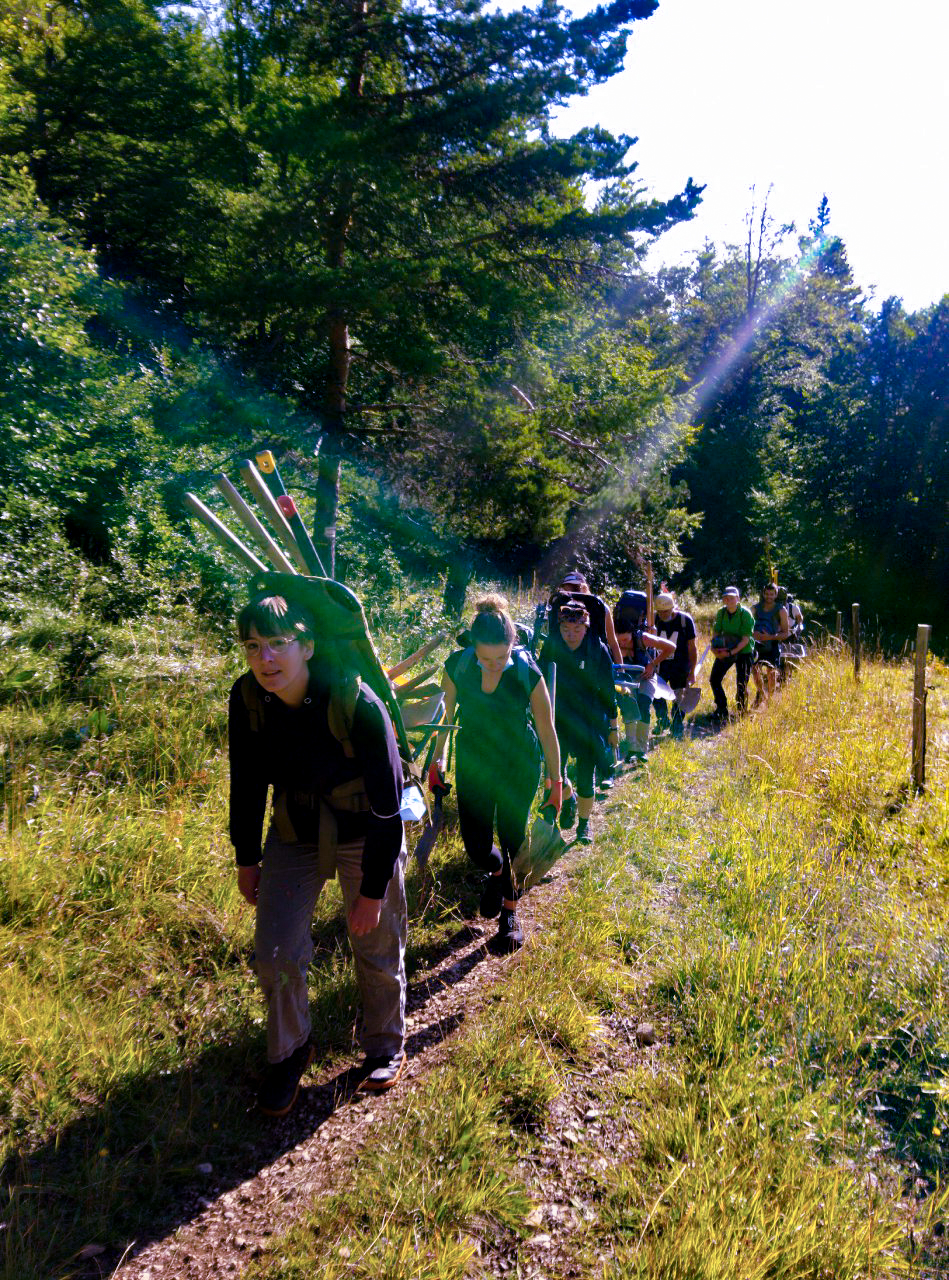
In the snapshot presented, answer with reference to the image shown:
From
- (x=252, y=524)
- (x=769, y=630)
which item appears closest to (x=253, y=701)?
(x=252, y=524)

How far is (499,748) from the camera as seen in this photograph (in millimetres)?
3951

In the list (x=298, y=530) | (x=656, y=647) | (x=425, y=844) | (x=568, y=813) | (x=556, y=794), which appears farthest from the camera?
(x=656, y=647)

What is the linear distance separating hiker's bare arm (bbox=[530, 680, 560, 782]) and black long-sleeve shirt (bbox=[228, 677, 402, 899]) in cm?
140

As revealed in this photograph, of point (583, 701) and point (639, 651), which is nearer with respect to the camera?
point (583, 701)

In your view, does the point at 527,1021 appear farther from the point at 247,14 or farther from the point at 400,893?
the point at 247,14

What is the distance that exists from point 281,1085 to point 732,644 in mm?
7652

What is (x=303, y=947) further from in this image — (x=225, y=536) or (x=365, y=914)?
(x=225, y=536)

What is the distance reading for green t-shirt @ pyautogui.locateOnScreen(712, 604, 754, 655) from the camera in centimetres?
902

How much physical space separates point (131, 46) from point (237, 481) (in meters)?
5.99

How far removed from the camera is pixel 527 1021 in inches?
126

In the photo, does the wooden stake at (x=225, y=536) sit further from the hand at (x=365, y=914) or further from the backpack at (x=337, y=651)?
the hand at (x=365, y=914)

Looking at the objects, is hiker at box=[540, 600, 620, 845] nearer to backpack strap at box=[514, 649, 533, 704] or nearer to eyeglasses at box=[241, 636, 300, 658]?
backpack strap at box=[514, 649, 533, 704]

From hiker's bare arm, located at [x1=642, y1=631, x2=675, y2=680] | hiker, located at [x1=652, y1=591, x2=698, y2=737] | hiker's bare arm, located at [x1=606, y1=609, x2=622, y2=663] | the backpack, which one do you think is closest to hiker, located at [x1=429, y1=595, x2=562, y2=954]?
the backpack

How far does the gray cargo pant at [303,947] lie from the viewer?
2674 mm
